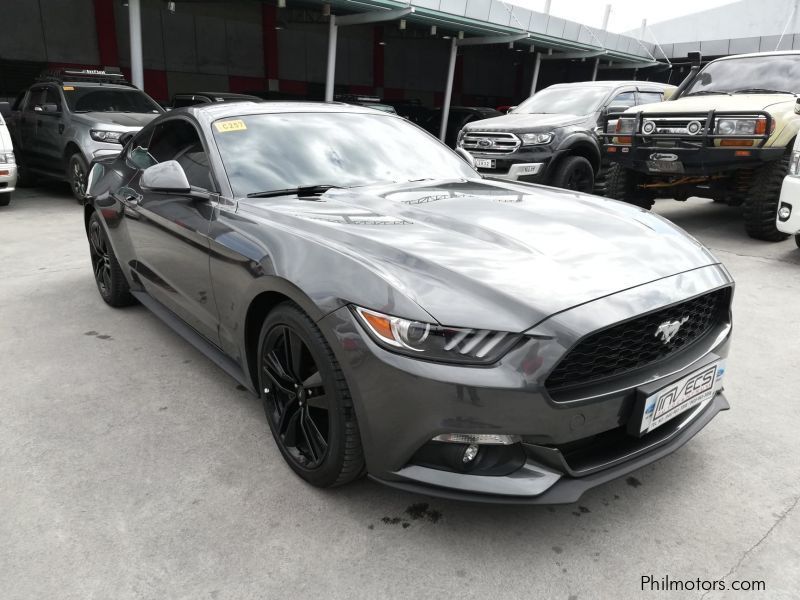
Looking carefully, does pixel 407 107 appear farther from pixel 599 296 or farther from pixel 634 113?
pixel 599 296

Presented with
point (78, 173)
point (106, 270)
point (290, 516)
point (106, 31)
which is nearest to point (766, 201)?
point (290, 516)

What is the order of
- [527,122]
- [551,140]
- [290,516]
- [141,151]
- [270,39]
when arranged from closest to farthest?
[290,516] < [141,151] < [551,140] < [527,122] < [270,39]

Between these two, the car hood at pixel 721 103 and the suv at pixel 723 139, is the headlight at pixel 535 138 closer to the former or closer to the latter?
the suv at pixel 723 139

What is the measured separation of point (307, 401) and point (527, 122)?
6691 millimetres

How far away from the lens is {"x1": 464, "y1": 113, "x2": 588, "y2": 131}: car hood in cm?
784

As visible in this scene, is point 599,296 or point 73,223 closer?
point 599,296

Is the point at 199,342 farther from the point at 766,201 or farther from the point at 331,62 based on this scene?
the point at 331,62

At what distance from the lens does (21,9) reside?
17.6 meters

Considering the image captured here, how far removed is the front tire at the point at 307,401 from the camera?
2109 millimetres

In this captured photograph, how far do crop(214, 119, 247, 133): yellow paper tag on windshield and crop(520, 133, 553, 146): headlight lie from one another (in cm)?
521

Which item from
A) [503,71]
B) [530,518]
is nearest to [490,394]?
[530,518]

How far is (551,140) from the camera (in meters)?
7.64

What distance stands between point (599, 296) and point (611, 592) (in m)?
0.93

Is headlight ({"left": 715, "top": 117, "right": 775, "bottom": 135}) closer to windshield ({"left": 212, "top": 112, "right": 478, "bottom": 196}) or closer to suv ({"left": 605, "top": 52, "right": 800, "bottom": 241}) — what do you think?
suv ({"left": 605, "top": 52, "right": 800, "bottom": 241})
